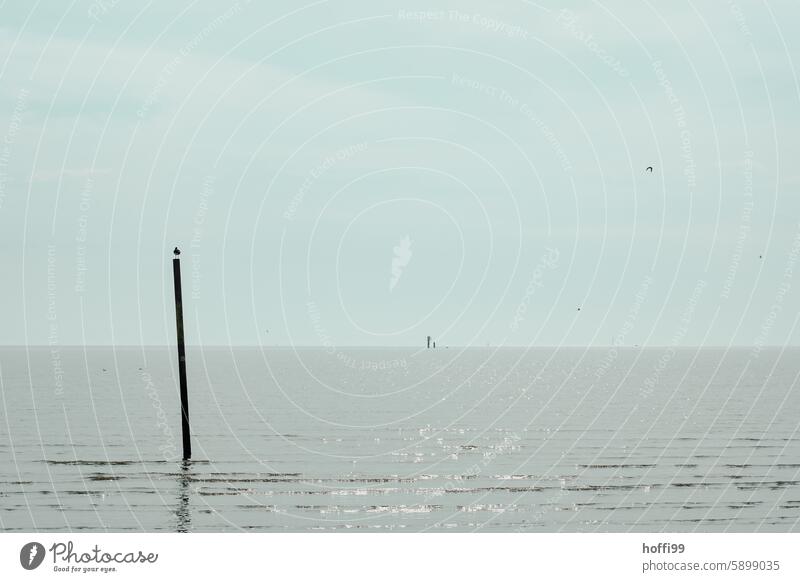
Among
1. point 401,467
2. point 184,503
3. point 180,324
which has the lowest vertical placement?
point 401,467

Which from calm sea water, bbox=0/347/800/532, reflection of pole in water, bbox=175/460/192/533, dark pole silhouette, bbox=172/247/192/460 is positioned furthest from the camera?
dark pole silhouette, bbox=172/247/192/460

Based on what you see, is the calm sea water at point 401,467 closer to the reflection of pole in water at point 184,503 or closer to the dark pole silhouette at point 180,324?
the reflection of pole in water at point 184,503

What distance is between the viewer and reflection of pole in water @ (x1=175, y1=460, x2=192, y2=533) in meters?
39.4

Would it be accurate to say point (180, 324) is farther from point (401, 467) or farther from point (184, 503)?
point (401, 467)

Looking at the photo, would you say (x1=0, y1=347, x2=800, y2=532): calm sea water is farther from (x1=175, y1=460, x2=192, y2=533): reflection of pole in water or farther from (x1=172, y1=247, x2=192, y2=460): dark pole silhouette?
(x1=172, y1=247, x2=192, y2=460): dark pole silhouette

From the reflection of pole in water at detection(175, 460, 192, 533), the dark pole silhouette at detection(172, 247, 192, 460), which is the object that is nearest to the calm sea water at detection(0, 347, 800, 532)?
the reflection of pole in water at detection(175, 460, 192, 533)

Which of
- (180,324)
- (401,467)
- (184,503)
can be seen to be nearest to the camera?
(184,503)

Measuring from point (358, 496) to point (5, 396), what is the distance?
9071 cm

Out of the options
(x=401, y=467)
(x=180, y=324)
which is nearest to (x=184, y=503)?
(x=180, y=324)

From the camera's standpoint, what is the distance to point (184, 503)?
4431 cm

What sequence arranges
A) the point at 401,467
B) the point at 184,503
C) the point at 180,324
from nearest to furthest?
the point at 184,503 → the point at 180,324 → the point at 401,467

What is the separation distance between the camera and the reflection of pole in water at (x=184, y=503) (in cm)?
3938

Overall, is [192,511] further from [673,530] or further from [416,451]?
[416,451]

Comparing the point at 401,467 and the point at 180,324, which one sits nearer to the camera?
the point at 180,324
